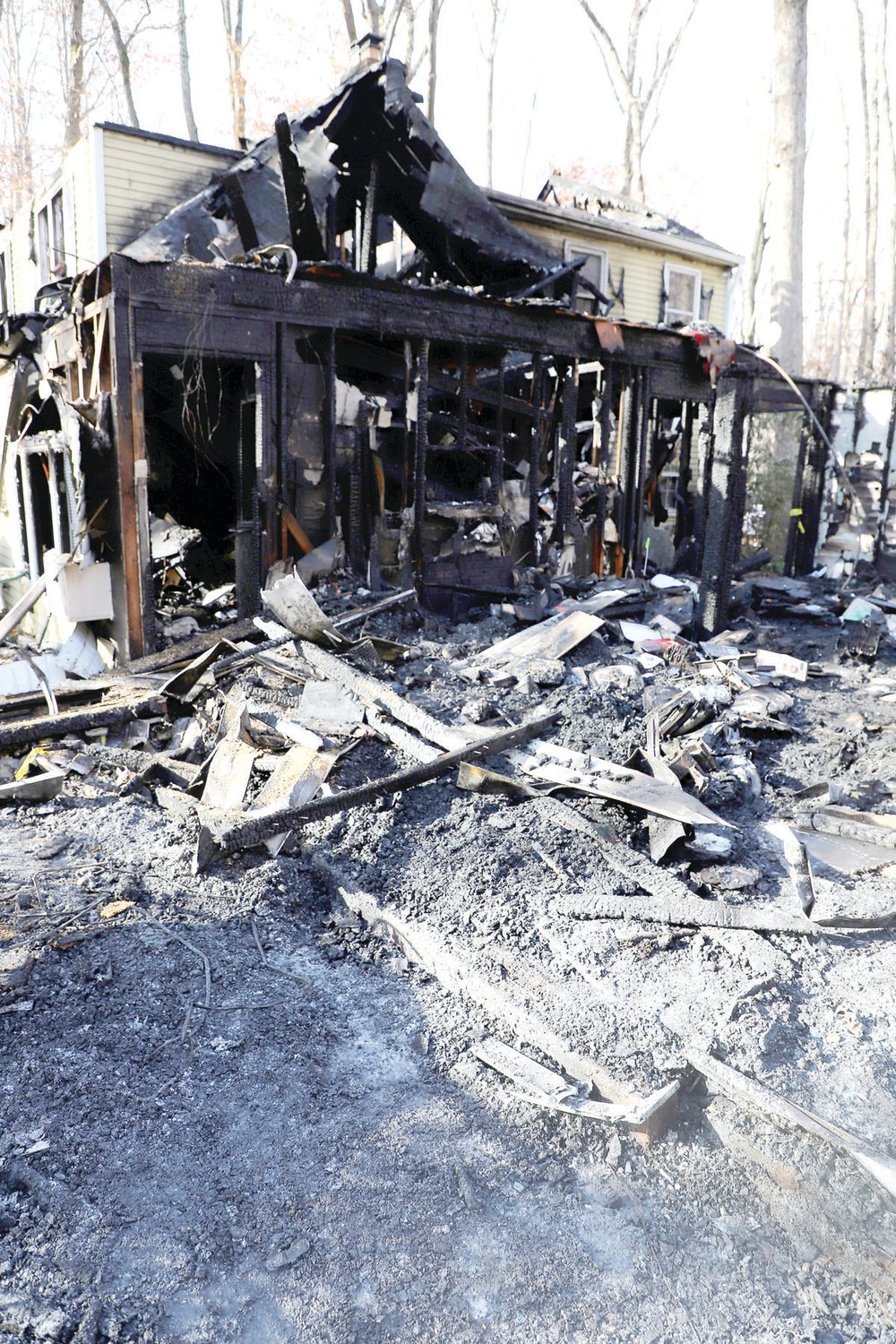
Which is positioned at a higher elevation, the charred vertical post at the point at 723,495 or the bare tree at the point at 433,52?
the bare tree at the point at 433,52

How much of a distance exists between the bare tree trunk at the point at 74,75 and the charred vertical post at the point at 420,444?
19241mm

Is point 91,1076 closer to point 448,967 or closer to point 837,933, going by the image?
point 448,967

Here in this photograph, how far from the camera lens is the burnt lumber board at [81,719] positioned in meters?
6.64

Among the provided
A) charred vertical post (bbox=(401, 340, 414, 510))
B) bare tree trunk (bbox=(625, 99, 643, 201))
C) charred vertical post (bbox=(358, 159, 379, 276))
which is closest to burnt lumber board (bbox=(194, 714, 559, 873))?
charred vertical post (bbox=(401, 340, 414, 510))

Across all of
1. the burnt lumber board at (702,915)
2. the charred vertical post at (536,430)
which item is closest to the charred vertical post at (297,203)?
the charred vertical post at (536,430)

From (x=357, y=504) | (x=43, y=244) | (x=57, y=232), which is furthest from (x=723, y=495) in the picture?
(x=43, y=244)

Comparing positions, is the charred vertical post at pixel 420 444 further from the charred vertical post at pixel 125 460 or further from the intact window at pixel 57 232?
the intact window at pixel 57 232

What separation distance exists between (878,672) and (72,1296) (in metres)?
9.84

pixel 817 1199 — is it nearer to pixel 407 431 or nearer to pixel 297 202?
pixel 407 431

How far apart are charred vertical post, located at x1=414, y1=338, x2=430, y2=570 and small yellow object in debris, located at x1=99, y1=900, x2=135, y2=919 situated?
697cm

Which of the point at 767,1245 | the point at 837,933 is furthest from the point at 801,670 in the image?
the point at 767,1245

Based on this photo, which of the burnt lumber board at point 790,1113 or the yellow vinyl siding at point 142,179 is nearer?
the burnt lumber board at point 790,1113

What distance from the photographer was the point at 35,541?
36.1 feet

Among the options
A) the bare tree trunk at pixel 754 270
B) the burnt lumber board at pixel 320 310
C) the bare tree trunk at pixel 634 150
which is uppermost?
the bare tree trunk at pixel 634 150
